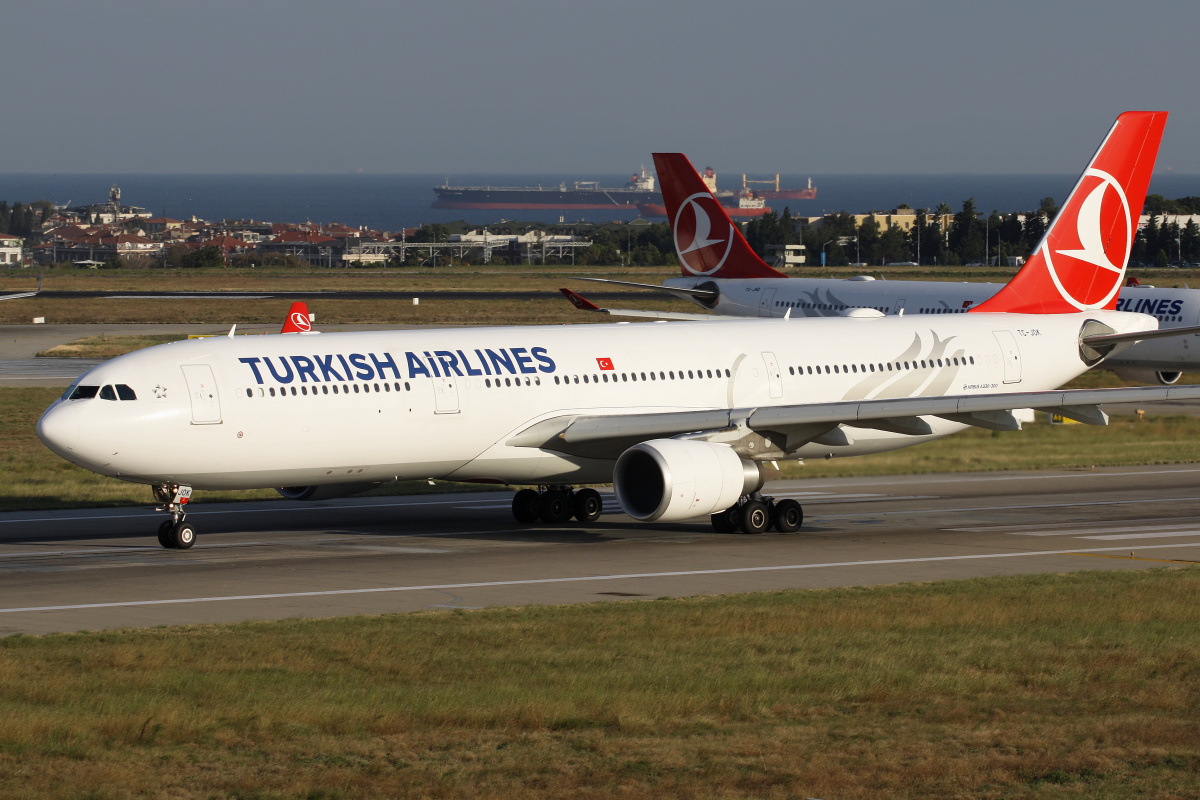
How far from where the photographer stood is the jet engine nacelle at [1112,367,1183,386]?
58219mm

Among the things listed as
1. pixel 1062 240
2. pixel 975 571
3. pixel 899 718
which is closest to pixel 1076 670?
pixel 899 718

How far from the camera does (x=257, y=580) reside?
985 inches

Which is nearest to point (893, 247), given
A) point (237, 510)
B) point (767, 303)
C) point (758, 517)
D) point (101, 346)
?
point (101, 346)

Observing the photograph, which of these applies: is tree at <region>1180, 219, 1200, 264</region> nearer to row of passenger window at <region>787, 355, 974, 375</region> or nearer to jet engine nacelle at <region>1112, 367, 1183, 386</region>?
jet engine nacelle at <region>1112, 367, 1183, 386</region>

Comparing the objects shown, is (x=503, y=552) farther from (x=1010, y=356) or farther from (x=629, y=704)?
(x=1010, y=356)

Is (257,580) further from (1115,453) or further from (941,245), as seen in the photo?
(941,245)

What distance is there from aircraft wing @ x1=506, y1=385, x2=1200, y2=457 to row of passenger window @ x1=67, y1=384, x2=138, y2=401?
7.30 m

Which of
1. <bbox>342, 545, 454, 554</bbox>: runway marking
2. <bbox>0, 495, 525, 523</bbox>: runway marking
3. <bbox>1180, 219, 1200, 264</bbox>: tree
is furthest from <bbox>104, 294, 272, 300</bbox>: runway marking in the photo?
<bbox>1180, 219, 1200, 264</bbox>: tree

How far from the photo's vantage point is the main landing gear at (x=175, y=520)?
90.4ft

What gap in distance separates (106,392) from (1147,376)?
145 feet

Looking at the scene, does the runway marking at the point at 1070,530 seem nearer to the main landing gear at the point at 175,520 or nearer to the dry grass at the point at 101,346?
the main landing gear at the point at 175,520

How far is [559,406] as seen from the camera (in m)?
30.0

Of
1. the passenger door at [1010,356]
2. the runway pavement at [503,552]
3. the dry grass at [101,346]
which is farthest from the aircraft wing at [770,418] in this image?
the dry grass at [101,346]

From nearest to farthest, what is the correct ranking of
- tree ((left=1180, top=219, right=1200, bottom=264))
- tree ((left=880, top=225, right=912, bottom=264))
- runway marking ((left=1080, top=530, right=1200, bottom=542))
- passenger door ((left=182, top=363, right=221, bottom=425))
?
passenger door ((left=182, top=363, right=221, bottom=425)) < runway marking ((left=1080, top=530, right=1200, bottom=542)) < tree ((left=1180, top=219, right=1200, bottom=264)) < tree ((left=880, top=225, right=912, bottom=264))
